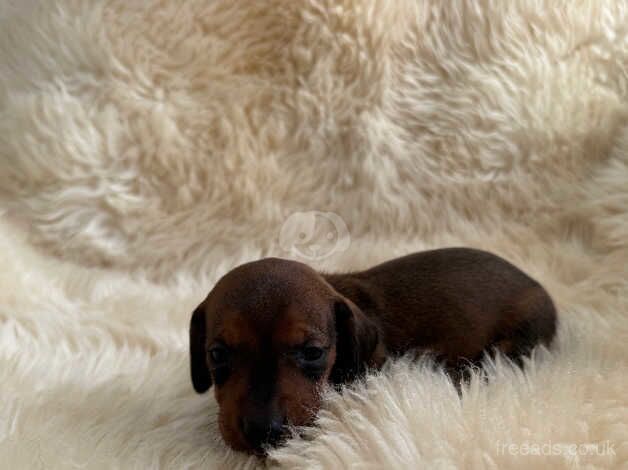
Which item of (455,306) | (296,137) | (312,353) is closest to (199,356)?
(312,353)

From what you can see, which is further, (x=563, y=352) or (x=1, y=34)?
(x=1, y=34)

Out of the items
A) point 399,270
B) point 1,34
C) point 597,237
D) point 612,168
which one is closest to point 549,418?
point 399,270

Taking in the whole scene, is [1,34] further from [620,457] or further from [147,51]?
[620,457]
